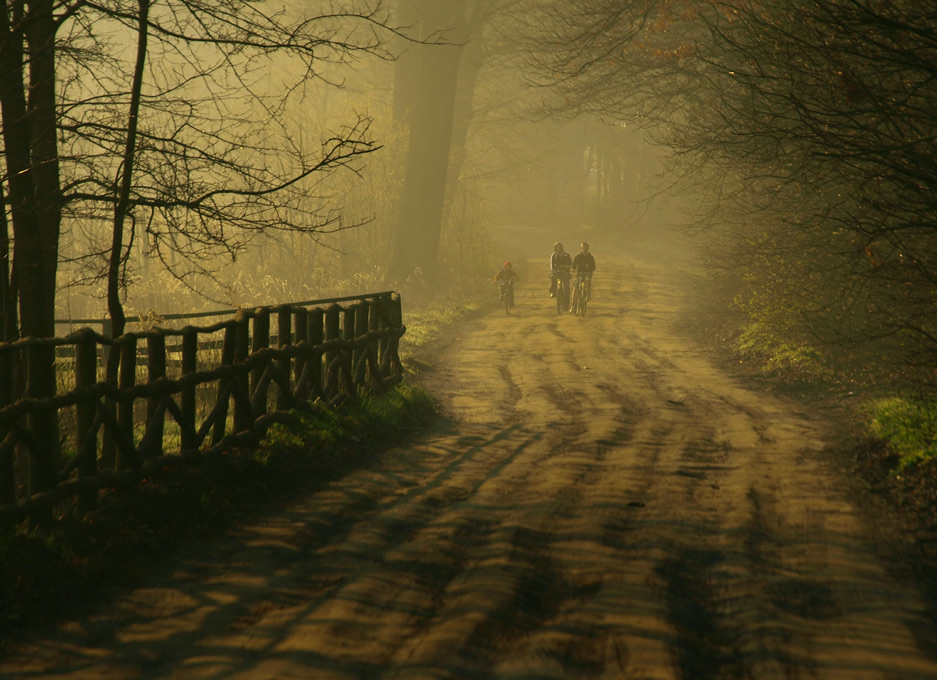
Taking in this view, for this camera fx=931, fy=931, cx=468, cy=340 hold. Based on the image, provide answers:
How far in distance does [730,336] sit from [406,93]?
54.2ft

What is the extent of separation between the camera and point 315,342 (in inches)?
397

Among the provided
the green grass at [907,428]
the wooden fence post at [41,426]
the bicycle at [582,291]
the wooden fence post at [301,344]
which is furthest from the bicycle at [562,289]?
the wooden fence post at [41,426]

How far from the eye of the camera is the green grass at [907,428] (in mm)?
8711

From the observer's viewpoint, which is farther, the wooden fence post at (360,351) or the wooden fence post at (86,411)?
the wooden fence post at (360,351)

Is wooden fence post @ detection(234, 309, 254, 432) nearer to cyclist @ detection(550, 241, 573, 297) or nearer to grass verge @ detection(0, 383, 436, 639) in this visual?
grass verge @ detection(0, 383, 436, 639)

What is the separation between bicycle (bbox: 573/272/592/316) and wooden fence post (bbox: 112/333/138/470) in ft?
65.0

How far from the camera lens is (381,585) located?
5.46 meters

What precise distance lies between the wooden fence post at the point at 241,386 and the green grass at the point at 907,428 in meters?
6.08

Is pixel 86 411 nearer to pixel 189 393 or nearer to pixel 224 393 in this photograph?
pixel 189 393

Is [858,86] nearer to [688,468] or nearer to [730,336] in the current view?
[688,468]

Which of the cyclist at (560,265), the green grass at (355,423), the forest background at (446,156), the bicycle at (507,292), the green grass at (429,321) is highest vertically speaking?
the forest background at (446,156)

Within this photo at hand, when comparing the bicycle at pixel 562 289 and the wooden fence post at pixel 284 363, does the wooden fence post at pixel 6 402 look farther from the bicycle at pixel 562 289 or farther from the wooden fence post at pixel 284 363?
the bicycle at pixel 562 289

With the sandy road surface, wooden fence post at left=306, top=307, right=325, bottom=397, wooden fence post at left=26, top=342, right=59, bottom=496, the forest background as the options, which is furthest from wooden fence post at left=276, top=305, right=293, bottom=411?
wooden fence post at left=26, top=342, right=59, bottom=496

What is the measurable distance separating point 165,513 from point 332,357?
4.17 m
